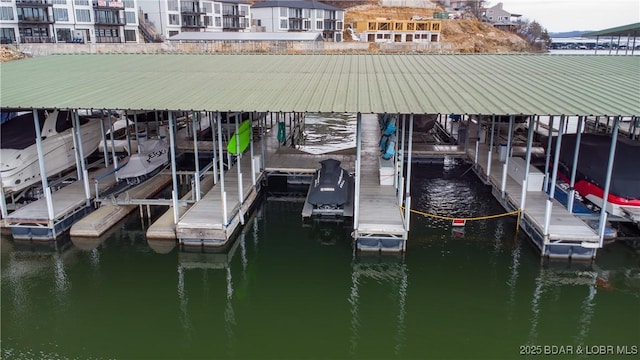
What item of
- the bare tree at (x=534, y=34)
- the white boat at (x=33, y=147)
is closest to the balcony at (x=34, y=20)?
the white boat at (x=33, y=147)

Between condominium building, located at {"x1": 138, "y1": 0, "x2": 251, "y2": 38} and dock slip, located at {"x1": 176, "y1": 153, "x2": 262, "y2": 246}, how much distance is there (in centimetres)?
5909

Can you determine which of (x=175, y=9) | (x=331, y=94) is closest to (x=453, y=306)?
(x=331, y=94)

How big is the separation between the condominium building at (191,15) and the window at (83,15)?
10032 millimetres

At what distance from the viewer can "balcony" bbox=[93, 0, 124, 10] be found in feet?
198

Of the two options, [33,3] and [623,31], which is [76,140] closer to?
[623,31]

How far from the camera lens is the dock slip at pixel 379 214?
14672 millimetres

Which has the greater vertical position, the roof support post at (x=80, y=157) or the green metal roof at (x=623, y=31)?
the green metal roof at (x=623, y=31)

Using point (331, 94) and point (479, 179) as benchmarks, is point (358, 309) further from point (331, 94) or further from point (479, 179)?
point (479, 179)

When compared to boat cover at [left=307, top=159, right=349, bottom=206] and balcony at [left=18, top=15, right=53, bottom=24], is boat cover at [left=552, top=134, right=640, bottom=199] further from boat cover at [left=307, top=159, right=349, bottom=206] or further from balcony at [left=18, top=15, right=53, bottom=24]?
balcony at [left=18, top=15, right=53, bottom=24]

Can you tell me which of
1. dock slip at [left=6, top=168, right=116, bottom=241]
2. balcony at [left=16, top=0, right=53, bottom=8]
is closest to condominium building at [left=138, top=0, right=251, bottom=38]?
balcony at [left=16, top=0, right=53, bottom=8]

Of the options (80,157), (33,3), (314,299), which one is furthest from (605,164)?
(33,3)

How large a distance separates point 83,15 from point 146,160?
50209mm

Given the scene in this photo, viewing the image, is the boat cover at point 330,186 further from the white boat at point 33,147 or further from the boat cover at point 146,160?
the white boat at point 33,147

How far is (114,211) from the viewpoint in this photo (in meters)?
17.4
